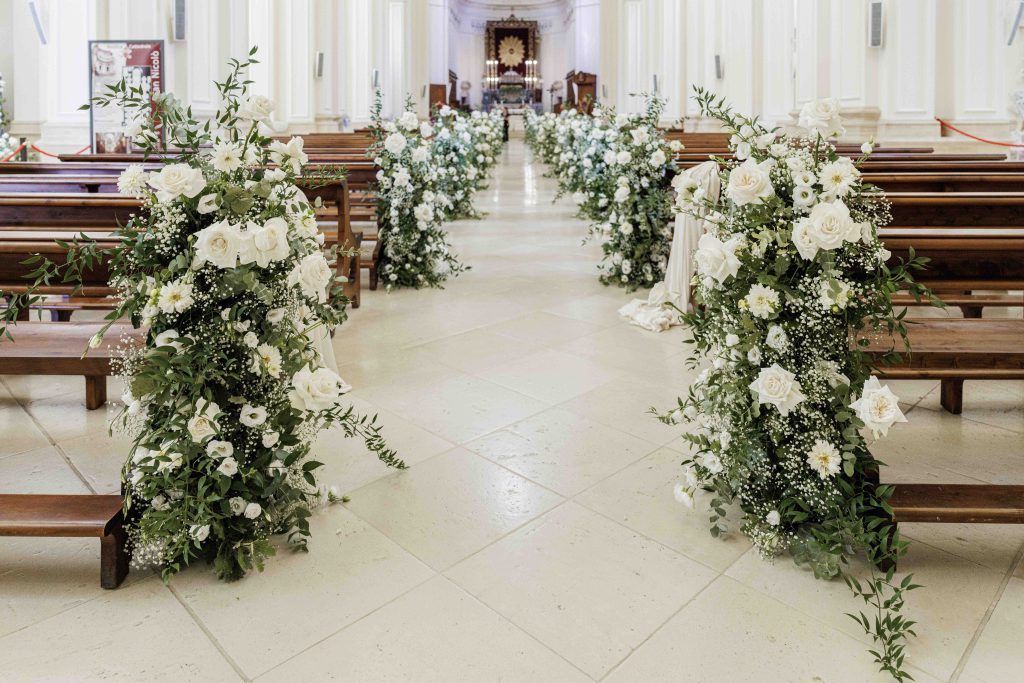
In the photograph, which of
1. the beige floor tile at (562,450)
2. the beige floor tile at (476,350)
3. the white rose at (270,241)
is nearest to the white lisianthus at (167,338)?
the white rose at (270,241)

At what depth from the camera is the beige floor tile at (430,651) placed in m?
1.57

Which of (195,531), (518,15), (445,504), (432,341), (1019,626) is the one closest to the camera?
(1019,626)

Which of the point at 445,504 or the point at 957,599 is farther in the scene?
the point at 445,504

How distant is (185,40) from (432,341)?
5.05 meters

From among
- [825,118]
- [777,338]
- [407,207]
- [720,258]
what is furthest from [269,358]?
[407,207]

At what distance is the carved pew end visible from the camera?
1.77 m

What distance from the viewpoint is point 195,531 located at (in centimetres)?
181

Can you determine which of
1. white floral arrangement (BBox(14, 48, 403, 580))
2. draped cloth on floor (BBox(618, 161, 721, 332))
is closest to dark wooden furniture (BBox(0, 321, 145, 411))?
white floral arrangement (BBox(14, 48, 403, 580))

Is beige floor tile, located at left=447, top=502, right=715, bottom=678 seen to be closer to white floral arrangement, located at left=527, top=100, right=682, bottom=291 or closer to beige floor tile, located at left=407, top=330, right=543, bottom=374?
beige floor tile, located at left=407, top=330, right=543, bottom=374

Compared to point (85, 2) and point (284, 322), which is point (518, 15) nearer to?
point (85, 2)

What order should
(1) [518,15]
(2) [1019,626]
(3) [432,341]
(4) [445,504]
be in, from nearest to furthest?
(2) [1019,626] < (4) [445,504] < (3) [432,341] < (1) [518,15]

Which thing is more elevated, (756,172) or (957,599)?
(756,172)

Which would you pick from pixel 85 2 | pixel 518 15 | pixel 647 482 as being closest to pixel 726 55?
pixel 85 2

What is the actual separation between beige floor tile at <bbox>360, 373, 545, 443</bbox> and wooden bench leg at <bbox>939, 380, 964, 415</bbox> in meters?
1.60
